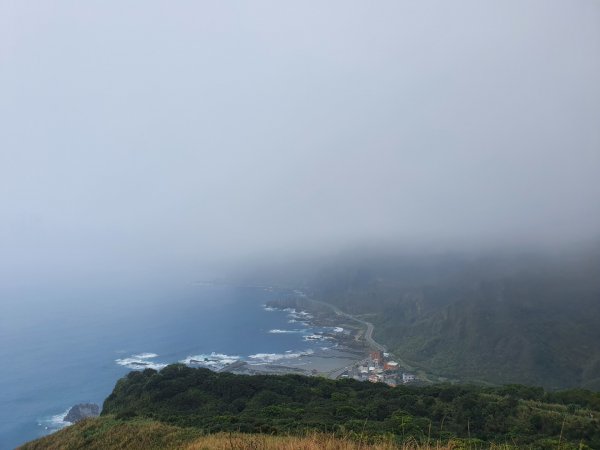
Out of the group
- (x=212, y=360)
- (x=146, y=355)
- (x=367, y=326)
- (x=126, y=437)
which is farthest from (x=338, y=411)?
(x=367, y=326)

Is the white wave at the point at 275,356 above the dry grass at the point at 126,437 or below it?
below

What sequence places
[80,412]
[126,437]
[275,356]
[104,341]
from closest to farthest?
[126,437], [80,412], [275,356], [104,341]

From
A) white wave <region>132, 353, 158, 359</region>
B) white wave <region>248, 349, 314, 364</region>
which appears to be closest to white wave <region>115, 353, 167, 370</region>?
white wave <region>132, 353, 158, 359</region>

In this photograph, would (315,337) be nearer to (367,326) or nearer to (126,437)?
(367,326)

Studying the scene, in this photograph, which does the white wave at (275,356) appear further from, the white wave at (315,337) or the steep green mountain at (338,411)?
the steep green mountain at (338,411)

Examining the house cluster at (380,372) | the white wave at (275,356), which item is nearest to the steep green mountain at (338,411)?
the house cluster at (380,372)
